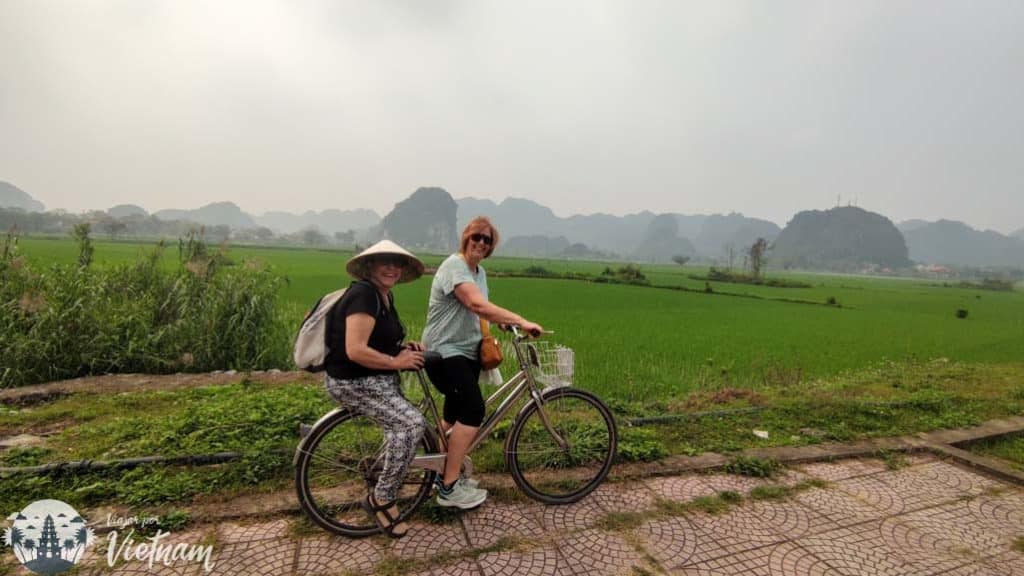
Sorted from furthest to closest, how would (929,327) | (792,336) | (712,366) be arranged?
1. (929,327)
2. (792,336)
3. (712,366)

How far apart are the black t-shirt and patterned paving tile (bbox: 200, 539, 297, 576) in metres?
0.96

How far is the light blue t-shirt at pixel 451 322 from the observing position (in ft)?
8.18

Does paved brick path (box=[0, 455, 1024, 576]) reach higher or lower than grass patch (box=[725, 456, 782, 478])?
lower

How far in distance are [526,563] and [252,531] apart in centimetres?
153

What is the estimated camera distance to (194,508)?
2615 millimetres

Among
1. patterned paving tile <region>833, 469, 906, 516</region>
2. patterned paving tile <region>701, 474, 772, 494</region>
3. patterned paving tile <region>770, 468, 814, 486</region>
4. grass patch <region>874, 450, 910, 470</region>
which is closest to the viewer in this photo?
patterned paving tile <region>833, 469, 906, 516</region>

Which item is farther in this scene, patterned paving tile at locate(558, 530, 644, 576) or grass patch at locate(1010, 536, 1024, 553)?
grass patch at locate(1010, 536, 1024, 553)

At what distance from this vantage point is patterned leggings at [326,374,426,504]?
2336 mm

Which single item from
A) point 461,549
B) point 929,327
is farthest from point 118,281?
point 929,327

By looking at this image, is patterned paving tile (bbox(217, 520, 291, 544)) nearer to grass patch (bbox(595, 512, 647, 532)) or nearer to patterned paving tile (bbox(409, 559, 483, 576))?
patterned paving tile (bbox(409, 559, 483, 576))

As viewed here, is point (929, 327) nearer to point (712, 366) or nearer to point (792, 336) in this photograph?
point (792, 336)

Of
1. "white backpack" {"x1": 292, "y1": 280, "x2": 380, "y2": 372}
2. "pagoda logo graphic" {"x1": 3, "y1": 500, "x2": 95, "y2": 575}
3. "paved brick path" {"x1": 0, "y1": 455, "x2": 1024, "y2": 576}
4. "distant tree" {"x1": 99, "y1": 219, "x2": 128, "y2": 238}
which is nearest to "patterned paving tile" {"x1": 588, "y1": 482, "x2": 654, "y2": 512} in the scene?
"paved brick path" {"x1": 0, "y1": 455, "x2": 1024, "y2": 576}

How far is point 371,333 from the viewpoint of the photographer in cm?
225

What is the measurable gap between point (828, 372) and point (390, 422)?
28.2 feet
